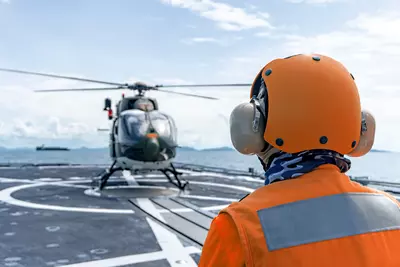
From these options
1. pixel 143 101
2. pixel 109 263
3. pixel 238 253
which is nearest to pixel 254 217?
pixel 238 253

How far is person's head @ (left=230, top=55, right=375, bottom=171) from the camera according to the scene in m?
1.70

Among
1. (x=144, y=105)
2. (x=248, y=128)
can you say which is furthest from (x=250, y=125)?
(x=144, y=105)

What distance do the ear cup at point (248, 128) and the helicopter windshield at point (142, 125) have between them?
420 inches

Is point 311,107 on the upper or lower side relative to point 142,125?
upper

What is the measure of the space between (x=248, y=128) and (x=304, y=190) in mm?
→ 409

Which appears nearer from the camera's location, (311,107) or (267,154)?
(311,107)

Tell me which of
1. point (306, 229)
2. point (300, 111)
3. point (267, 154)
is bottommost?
point (306, 229)

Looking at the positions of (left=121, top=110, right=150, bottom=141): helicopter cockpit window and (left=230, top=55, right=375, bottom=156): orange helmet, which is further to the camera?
(left=121, top=110, right=150, bottom=141): helicopter cockpit window

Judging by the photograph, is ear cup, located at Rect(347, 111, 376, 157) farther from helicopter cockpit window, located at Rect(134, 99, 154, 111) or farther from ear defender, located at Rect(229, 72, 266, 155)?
helicopter cockpit window, located at Rect(134, 99, 154, 111)

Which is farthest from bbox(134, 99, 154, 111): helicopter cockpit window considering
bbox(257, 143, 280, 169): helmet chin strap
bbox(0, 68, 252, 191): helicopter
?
bbox(257, 143, 280, 169): helmet chin strap

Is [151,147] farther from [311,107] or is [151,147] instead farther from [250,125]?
[311,107]

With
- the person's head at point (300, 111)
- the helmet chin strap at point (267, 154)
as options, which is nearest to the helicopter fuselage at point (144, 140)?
the helmet chin strap at point (267, 154)

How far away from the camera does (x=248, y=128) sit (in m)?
1.83

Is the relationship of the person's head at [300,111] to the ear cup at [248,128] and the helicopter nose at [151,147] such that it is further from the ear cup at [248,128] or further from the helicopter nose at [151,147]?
the helicopter nose at [151,147]
